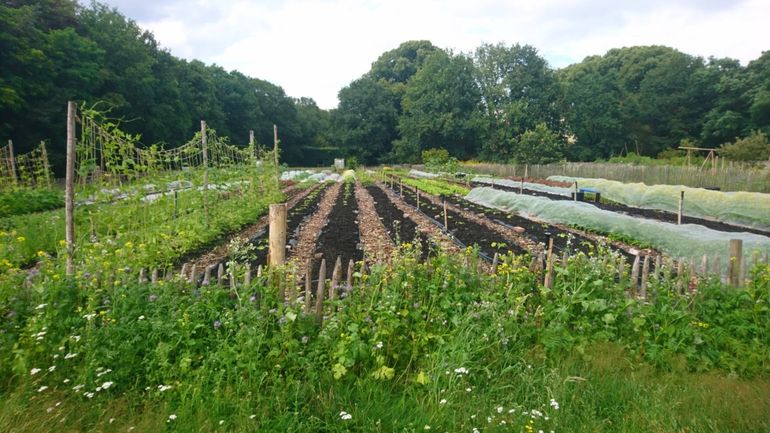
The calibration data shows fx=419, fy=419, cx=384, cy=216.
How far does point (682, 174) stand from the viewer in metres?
19.1

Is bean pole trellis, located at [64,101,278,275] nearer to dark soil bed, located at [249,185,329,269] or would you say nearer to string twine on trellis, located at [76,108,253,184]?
string twine on trellis, located at [76,108,253,184]

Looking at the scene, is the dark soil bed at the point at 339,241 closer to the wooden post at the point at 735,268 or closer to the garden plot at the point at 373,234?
the garden plot at the point at 373,234

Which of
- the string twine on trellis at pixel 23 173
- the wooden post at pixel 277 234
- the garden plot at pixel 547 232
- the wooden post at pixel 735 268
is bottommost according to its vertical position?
the garden plot at pixel 547 232

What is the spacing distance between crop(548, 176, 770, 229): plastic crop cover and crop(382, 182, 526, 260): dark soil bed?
280 inches

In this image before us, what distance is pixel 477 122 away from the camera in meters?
48.6

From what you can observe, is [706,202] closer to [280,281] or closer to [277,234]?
[277,234]

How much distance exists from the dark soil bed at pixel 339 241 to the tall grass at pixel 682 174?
14867 mm

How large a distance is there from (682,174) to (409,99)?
40931 millimetres

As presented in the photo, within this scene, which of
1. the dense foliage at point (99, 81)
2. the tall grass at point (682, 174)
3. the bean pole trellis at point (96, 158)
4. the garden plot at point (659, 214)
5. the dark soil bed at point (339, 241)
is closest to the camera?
the bean pole trellis at point (96, 158)

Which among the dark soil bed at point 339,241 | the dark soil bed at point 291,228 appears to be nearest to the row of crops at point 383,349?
the dark soil bed at point 339,241

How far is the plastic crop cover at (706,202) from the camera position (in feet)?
35.6

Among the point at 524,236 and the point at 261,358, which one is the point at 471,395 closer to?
the point at 261,358

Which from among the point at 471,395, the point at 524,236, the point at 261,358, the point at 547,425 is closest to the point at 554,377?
the point at 547,425

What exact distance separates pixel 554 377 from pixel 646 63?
2323 inches
